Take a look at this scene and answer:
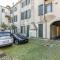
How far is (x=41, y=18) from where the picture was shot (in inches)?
803

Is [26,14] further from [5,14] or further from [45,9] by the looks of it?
[5,14]

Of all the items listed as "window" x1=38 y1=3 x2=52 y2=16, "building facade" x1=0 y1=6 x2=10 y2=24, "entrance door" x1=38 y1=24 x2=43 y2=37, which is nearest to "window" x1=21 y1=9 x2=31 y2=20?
"window" x1=38 y1=3 x2=52 y2=16

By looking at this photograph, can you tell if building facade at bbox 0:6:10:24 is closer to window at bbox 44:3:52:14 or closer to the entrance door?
the entrance door

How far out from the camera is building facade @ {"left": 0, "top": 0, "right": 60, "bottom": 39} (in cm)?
1848

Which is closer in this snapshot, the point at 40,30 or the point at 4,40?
the point at 4,40

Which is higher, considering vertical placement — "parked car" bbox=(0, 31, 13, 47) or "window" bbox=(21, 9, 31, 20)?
"window" bbox=(21, 9, 31, 20)

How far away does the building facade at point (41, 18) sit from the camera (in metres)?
18.5

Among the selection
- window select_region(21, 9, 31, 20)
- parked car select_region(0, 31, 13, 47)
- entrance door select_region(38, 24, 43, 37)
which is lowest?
parked car select_region(0, 31, 13, 47)

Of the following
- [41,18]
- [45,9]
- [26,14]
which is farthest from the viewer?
[26,14]

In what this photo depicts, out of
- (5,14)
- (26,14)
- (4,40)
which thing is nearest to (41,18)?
(26,14)

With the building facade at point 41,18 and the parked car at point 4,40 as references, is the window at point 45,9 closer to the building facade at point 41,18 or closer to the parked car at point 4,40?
the building facade at point 41,18

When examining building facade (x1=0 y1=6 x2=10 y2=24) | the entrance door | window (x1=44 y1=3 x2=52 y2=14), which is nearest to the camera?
window (x1=44 y1=3 x2=52 y2=14)

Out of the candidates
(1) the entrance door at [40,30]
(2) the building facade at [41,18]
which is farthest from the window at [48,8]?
(1) the entrance door at [40,30]

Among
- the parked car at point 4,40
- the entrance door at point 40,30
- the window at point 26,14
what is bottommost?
the parked car at point 4,40
